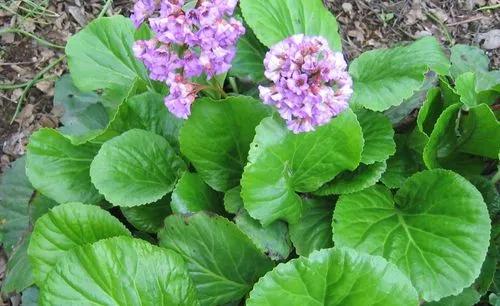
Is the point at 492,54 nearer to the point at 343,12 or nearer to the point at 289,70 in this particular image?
the point at 343,12

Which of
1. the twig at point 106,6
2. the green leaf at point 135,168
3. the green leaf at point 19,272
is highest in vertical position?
the green leaf at point 135,168

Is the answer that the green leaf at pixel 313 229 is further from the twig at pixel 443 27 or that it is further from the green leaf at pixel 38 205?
the twig at pixel 443 27

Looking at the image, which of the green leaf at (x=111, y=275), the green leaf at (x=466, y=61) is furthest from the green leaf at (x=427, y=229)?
the green leaf at (x=466, y=61)

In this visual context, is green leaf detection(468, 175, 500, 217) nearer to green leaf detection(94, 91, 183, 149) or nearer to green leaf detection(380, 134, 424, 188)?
green leaf detection(380, 134, 424, 188)

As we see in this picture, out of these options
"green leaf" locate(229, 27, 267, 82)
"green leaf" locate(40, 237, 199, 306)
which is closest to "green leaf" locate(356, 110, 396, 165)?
"green leaf" locate(229, 27, 267, 82)

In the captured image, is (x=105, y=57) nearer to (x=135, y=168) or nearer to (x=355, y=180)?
(x=135, y=168)

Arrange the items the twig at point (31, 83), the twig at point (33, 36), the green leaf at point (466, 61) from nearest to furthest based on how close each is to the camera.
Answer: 1. the green leaf at point (466, 61)
2. the twig at point (31, 83)
3. the twig at point (33, 36)
